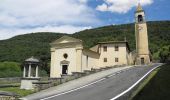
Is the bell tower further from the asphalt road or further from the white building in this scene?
the asphalt road

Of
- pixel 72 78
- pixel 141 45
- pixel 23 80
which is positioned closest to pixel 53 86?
pixel 72 78

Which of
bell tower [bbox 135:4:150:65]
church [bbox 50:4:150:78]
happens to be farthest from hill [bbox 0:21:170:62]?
church [bbox 50:4:150:78]

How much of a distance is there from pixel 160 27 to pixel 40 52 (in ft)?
226

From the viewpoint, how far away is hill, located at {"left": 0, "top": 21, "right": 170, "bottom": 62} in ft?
351

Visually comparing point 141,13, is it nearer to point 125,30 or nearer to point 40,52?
point 40,52

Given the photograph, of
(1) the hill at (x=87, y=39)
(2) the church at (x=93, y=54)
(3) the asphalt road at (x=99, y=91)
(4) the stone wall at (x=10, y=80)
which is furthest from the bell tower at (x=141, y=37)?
(3) the asphalt road at (x=99, y=91)

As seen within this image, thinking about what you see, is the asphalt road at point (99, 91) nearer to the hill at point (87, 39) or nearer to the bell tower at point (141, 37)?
the bell tower at point (141, 37)

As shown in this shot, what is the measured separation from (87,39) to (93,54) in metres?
65.1

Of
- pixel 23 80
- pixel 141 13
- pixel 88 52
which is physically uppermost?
pixel 141 13

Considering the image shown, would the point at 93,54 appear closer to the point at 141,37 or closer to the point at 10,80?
the point at 10,80

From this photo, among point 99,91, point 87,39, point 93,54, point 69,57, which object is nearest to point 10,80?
point 69,57

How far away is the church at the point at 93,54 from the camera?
158ft

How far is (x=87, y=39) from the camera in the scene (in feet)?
395

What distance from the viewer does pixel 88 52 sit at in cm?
5206
